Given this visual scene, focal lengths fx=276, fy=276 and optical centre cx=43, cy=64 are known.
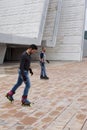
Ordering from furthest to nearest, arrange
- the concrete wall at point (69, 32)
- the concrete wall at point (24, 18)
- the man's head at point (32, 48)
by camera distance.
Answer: the concrete wall at point (69, 32), the concrete wall at point (24, 18), the man's head at point (32, 48)

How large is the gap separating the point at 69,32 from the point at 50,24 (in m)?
2.66

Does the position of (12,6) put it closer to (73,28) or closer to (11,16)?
(11,16)

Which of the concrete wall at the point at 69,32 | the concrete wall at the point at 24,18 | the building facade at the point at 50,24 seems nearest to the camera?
the concrete wall at the point at 24,18

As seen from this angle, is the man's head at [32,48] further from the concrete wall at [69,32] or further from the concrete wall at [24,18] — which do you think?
the concrete wall at [69,32]

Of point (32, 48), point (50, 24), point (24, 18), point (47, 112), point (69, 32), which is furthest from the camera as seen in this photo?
point (69, 32)

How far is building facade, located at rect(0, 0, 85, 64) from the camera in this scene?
1107 inches

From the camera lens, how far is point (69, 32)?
1258 inches

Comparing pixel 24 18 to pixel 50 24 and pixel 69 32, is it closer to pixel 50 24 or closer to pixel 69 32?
pixel 50 24

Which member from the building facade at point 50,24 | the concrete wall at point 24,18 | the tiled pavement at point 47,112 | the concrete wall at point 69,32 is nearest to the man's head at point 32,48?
the tiled pavement at point 47,112

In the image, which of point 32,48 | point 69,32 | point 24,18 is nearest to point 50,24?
point 69,32

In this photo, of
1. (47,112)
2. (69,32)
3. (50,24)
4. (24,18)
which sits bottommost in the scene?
(47,112)

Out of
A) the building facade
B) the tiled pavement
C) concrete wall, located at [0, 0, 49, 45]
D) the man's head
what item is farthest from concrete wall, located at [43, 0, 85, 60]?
the man's head

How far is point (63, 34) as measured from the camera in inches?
1272

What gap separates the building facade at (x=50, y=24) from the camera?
2811cm
